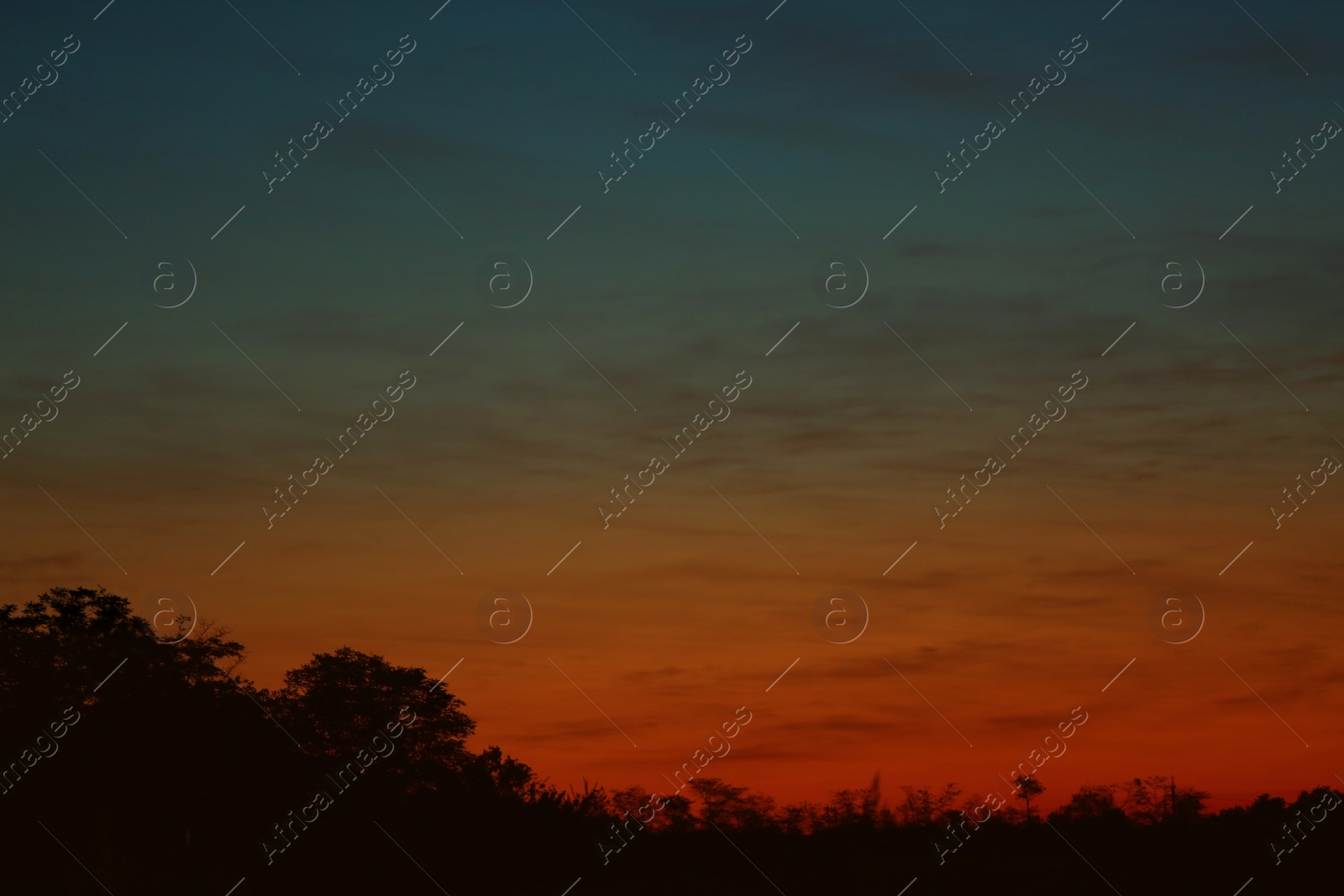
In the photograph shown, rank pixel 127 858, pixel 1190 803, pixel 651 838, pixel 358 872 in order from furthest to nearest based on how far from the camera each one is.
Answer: pixel 1190 803 < pixel 651 838 < pixel 358 872 < pixel 127 858

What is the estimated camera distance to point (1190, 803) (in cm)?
9512

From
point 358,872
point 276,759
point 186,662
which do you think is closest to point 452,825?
point 358,872

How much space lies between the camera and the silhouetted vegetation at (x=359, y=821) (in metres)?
44.5

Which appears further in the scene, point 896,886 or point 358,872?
point 896,886

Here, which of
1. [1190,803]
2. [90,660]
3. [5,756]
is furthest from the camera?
[1190,803]

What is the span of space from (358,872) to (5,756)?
50.0ft

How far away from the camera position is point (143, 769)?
46062 millimetres

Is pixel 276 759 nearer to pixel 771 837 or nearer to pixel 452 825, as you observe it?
pixel 452 825

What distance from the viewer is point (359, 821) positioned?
5450 centimetres

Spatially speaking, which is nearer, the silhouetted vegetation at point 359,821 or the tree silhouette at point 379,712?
the silhouetted vegetation at point 359,821

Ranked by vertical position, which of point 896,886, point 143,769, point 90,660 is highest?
point 90,660

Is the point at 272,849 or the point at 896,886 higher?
the point at 272,849

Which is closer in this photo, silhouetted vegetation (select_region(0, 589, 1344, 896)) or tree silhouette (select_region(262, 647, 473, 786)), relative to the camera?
silhouetted vegetation (select_region(0, 589, 1344, 896))

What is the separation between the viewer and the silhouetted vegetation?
44.5 m
